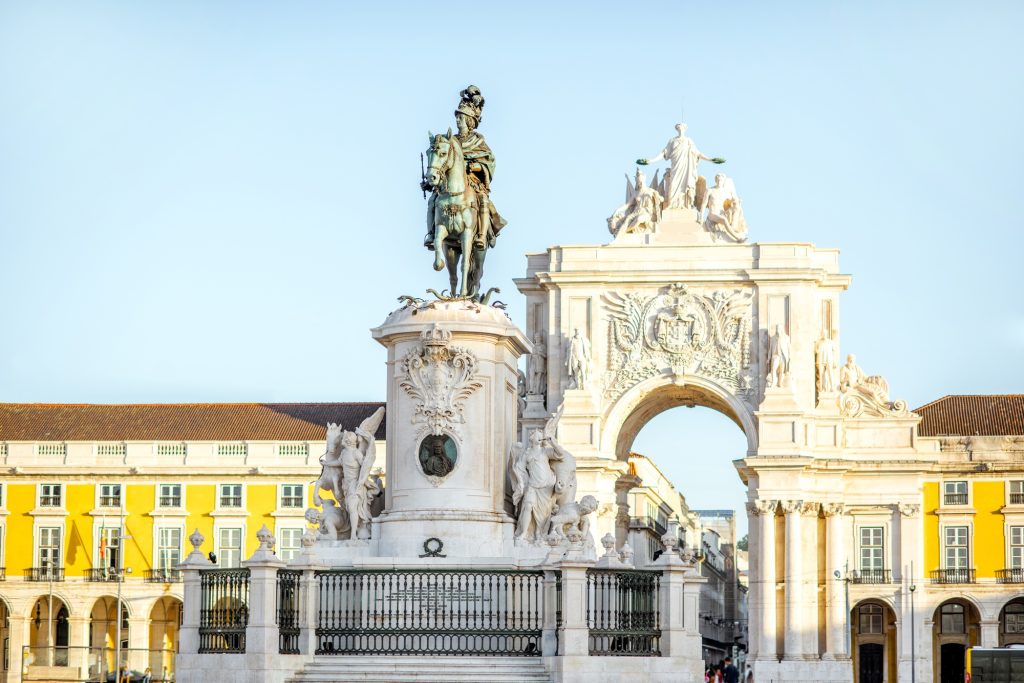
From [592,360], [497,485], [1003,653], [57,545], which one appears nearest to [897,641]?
[592,360]

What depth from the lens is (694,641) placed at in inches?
846

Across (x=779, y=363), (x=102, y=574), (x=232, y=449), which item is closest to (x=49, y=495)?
(x=102, y=574)

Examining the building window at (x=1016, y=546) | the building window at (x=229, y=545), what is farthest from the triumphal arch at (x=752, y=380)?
the building window at (x=229, y=545)

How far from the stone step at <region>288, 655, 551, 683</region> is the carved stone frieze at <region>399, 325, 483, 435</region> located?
2864 millimetres

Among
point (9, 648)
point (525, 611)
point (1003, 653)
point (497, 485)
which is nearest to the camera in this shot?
point (525, 611)

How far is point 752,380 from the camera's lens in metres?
67.7

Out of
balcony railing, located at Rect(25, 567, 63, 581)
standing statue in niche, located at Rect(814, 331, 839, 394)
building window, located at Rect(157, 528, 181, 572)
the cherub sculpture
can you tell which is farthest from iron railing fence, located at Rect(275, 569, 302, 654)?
balcony railing, located at Rect(25, 567, 63, 581)

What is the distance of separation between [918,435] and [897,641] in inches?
336

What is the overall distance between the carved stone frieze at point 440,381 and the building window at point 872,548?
49002 mm

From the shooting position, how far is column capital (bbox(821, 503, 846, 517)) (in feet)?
221

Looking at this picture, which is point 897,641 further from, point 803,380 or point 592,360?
point 592,360

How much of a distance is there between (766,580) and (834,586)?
7.76 feet

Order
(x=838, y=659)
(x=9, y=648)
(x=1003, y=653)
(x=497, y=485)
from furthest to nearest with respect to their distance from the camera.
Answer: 1. (x=9, y=648)
2. (x=838, y=659)
3. (x=1003, y=653)
4. (x=497, y=485)

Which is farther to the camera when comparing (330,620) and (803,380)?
(803,380)
